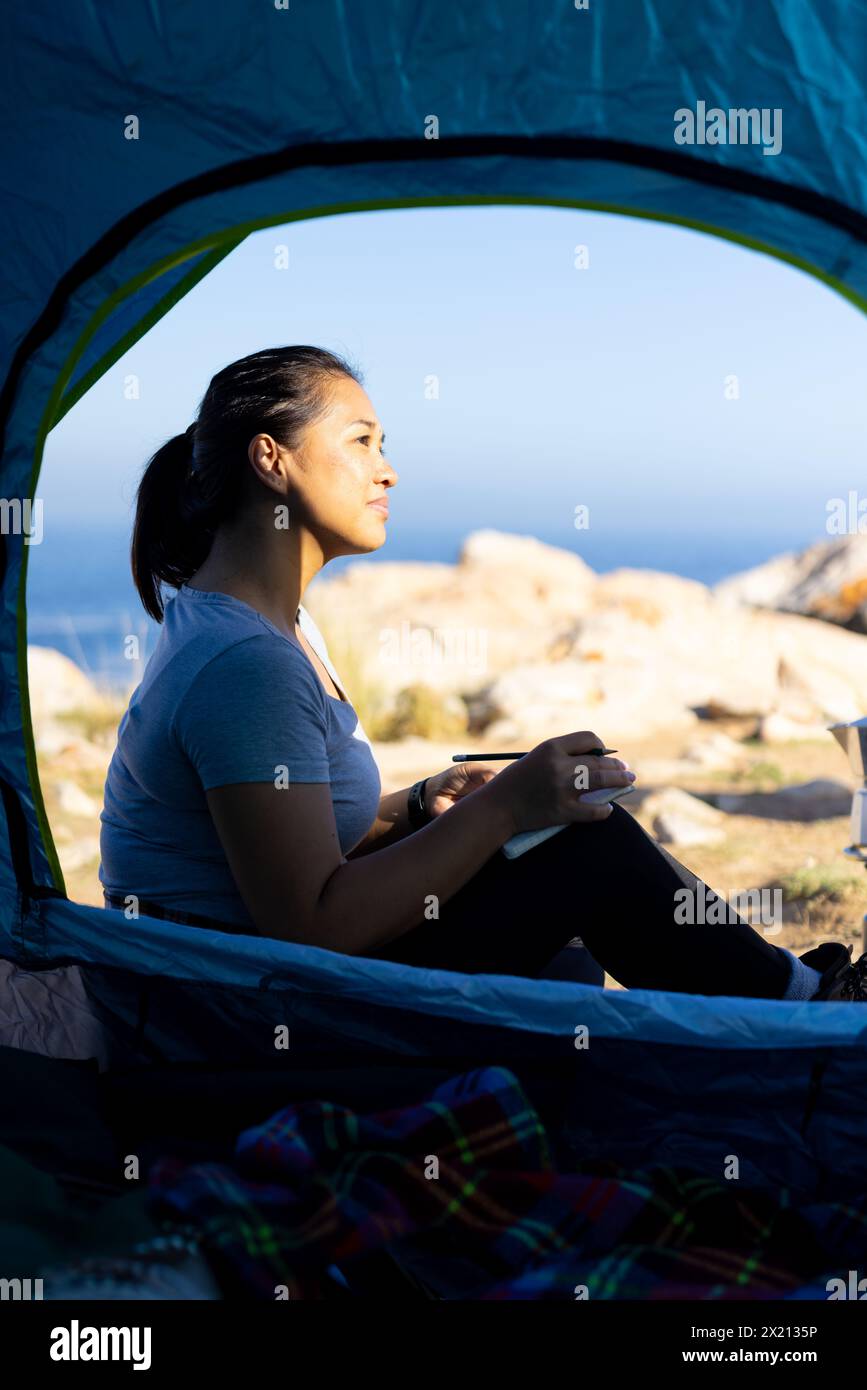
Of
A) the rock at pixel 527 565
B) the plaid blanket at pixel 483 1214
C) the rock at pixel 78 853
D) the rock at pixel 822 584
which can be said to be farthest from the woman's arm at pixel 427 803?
the rock at pixel 527 565

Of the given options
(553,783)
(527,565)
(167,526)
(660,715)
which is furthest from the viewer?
(527,565)

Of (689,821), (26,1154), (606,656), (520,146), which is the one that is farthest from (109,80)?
(606,656)

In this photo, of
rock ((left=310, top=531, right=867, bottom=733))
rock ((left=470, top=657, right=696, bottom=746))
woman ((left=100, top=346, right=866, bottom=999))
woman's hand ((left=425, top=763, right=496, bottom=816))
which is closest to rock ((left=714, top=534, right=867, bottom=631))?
rock ((left=310, top=531, right=867, bottom=733))

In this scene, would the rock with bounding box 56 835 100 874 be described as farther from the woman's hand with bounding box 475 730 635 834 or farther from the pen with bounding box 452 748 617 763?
the woman's hand with bounding box 475 730 635 834

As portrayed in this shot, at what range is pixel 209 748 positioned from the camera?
1456mm

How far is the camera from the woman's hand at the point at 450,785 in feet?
6.48

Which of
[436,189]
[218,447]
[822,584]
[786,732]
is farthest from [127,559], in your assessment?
[436,189]

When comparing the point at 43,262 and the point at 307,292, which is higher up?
the point at 307,292

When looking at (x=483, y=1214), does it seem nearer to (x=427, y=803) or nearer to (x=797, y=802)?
(x=427, y=803)

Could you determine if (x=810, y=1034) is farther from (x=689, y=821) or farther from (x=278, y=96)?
(x=689, y=821)

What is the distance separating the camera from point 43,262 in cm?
167

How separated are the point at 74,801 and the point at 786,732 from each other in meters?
3.56

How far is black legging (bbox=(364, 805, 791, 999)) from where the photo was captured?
1616mm
